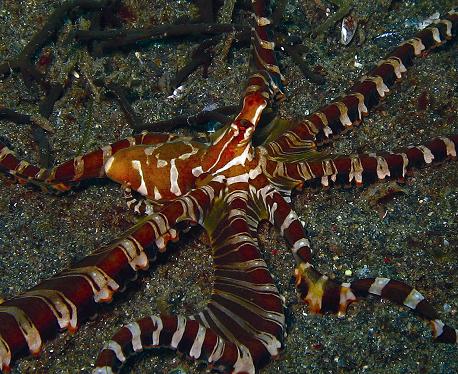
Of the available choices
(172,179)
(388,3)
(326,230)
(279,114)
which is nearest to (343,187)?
(326,230)

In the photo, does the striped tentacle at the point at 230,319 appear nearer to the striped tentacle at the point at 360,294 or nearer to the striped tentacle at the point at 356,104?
the striped tentacle at the point at 360,294

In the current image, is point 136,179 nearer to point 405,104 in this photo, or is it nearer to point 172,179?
point 172,179

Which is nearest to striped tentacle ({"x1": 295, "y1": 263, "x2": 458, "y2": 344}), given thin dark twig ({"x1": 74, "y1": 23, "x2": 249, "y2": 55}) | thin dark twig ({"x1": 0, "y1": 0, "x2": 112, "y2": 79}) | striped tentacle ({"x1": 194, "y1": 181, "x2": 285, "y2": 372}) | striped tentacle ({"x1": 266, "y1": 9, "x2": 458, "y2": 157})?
striped tentacle ({"x1": 194, "y1": 181, "x2": 285, "y2": 372})

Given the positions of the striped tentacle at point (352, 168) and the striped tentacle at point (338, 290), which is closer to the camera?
the striped tentacle at point (338, 290)

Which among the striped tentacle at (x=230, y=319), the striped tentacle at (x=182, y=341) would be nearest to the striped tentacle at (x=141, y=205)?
the striped tentacle at (x=230, y=319)

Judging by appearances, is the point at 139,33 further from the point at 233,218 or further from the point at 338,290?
the point at 338,290

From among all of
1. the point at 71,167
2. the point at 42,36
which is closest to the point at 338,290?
the point at 71,167

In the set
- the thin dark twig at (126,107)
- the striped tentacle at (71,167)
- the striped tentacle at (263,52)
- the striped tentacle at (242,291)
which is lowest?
the striped tentacle at (242,291)
